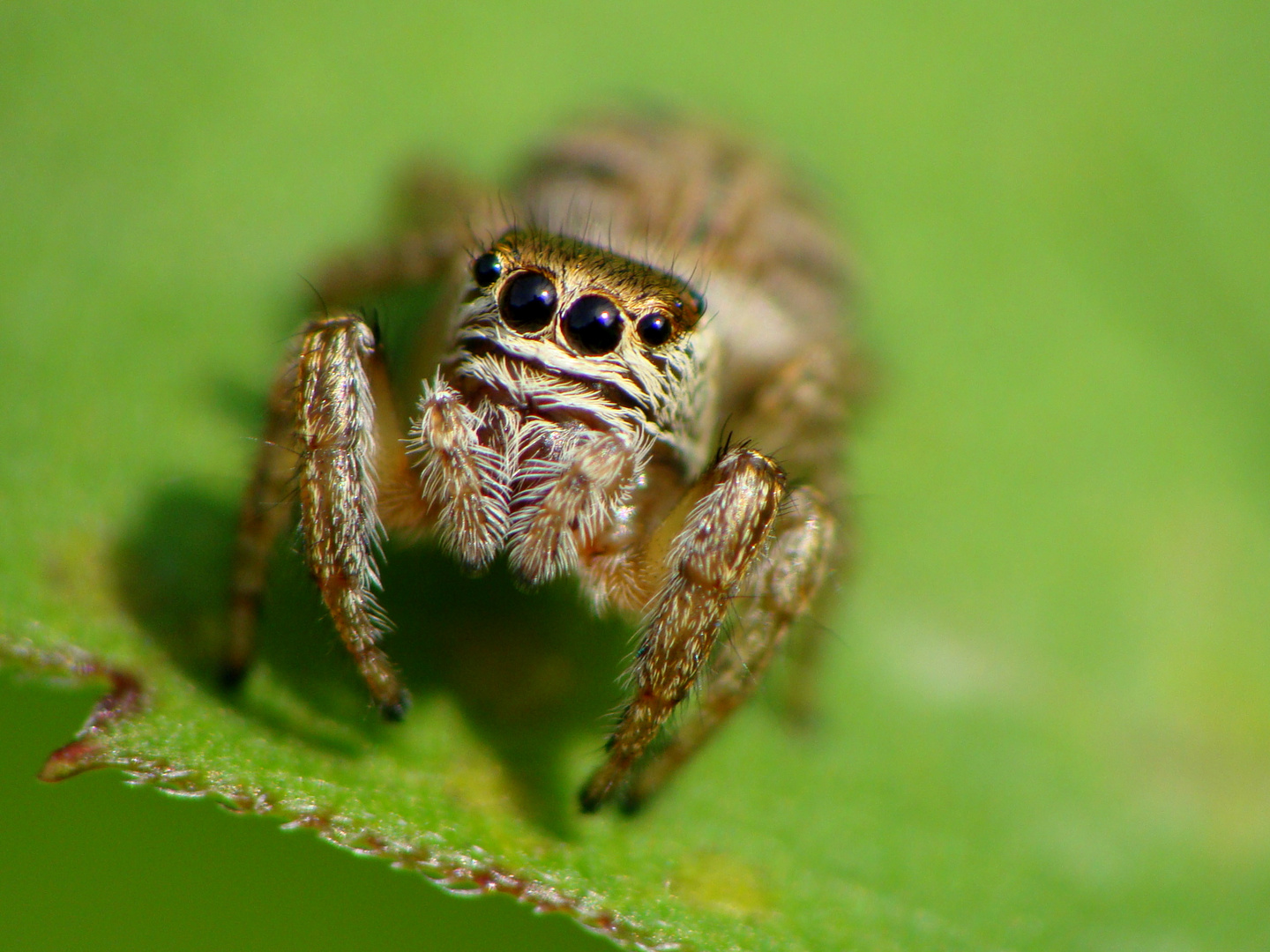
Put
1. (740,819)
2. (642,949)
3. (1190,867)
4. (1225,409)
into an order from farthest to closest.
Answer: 1. (1225,409)
2. (1190,867)
3. (740,819)
4. (642,949)

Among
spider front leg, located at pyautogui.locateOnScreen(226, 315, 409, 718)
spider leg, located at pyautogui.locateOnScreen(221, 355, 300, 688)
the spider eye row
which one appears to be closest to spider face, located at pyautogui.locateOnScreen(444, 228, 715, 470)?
the spider eye row

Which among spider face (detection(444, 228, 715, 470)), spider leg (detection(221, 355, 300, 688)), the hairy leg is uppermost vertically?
spider face (detection(444, 228, 715, 470))

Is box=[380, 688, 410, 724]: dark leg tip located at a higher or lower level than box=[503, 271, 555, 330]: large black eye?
lower

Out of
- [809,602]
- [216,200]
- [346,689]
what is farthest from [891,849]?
[216,200]

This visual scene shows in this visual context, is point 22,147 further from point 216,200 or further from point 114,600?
point 114,600

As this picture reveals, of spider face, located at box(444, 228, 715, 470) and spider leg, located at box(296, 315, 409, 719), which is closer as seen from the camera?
spider leg, located at box(296, 315, 409, 719)

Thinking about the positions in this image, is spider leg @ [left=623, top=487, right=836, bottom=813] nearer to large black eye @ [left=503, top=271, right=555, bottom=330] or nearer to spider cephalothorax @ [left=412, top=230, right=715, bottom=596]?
spider cephalothorax @ [left=412, top=230, right=715, bottom=596]

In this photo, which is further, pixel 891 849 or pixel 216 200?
pixel 216 200
